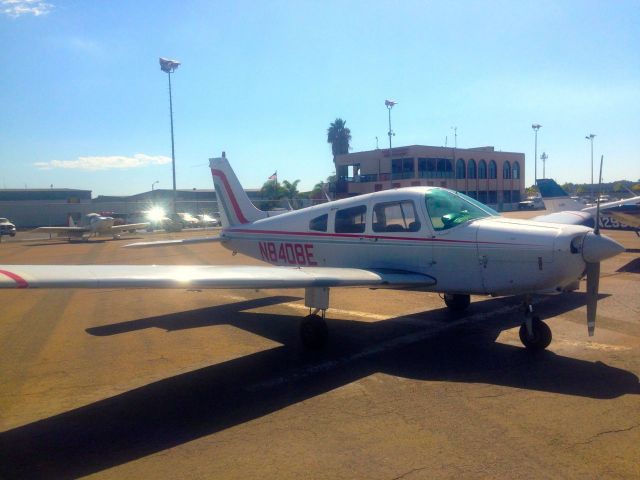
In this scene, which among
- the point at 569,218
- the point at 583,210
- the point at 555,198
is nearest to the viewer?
the point at 569,218

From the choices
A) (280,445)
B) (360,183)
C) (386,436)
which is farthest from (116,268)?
(360,183)

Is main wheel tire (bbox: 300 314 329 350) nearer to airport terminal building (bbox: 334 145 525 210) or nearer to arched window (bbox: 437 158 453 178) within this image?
airport terminal building (bbox: 334 145 525 210)

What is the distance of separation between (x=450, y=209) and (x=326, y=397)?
382cm

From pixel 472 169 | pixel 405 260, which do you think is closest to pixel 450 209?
pixel 405 260

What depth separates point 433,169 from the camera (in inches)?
1971

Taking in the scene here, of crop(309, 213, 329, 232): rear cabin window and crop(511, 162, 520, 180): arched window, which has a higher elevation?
crop(511, 162, 520, 180): arched window

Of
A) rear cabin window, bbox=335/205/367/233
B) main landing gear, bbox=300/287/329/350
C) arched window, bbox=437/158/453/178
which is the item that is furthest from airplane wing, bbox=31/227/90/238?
main landing gear, bbox=300/287/329/350

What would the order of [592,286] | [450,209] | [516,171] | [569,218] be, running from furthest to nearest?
[516,171], [569,218], [450,209], [592,286]

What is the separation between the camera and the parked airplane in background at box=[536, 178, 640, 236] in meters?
10.8

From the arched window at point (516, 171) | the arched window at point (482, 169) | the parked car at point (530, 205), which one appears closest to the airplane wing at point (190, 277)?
the arched window at point (482, 169)

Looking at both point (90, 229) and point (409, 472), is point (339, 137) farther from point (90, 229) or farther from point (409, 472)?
point (409, 472)

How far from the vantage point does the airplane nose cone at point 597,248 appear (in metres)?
6.37

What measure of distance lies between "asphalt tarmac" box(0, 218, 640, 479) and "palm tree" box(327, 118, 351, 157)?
106475mm

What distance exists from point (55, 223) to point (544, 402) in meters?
85.0
